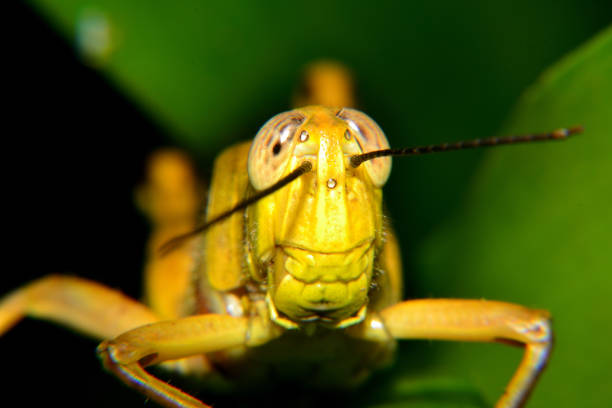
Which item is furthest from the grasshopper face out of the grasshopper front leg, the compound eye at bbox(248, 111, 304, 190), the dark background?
the dark background

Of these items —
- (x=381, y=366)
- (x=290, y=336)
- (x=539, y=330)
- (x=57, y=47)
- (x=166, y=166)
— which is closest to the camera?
(x=539, y=330)

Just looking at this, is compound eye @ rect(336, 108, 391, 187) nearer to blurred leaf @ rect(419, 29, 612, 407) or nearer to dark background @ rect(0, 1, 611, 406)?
blurred leaf @ rect(419, 29, 612, 407)

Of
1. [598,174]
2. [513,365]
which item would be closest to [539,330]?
[513,365]

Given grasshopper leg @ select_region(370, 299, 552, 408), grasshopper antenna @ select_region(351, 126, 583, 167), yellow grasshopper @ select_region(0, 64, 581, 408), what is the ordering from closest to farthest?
1. grasshopper antenna @ select_region(351, 126, 583, 167)
2. yellow grasshopper @ select_region(0, 64, 581, 408)
3. grasshopper leg @ select_region(370, 299, 552, 408)

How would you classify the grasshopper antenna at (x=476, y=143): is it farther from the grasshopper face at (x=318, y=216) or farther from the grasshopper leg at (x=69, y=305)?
A: the grasshopper leg at (x=69, y=305)

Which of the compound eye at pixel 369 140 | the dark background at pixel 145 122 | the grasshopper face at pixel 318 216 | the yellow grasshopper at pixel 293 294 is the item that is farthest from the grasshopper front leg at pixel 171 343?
the compound eye at pixel 369 140

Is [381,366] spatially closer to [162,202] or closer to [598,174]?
[598,174]
